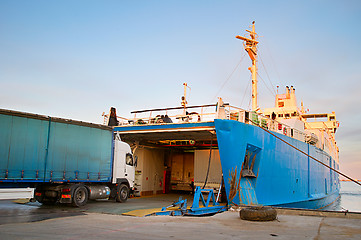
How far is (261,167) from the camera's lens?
53.1 feet

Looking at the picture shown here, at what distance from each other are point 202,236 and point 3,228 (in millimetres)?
5208

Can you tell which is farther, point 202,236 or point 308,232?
point 308,232

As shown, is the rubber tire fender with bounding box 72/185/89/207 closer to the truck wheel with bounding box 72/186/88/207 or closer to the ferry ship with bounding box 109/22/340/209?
the truck wheel with bounding box 72/186/88/207

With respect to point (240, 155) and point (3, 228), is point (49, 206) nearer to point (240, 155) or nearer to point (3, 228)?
point (3, 228)

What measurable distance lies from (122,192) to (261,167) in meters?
7.47

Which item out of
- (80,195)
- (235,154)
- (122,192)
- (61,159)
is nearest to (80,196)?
(80,195)

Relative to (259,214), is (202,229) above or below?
below

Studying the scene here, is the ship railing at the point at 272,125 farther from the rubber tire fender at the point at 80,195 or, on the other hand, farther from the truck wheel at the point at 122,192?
the rubber tire fender at the point at 80,195

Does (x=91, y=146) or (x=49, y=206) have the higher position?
(x=91, y=146)

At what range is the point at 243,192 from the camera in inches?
588

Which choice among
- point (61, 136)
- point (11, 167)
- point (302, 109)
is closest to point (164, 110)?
point (61, 136)

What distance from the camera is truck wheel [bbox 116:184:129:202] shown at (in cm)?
1658

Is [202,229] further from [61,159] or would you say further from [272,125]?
[272,125]

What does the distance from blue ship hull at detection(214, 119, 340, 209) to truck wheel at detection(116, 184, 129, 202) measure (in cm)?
566
